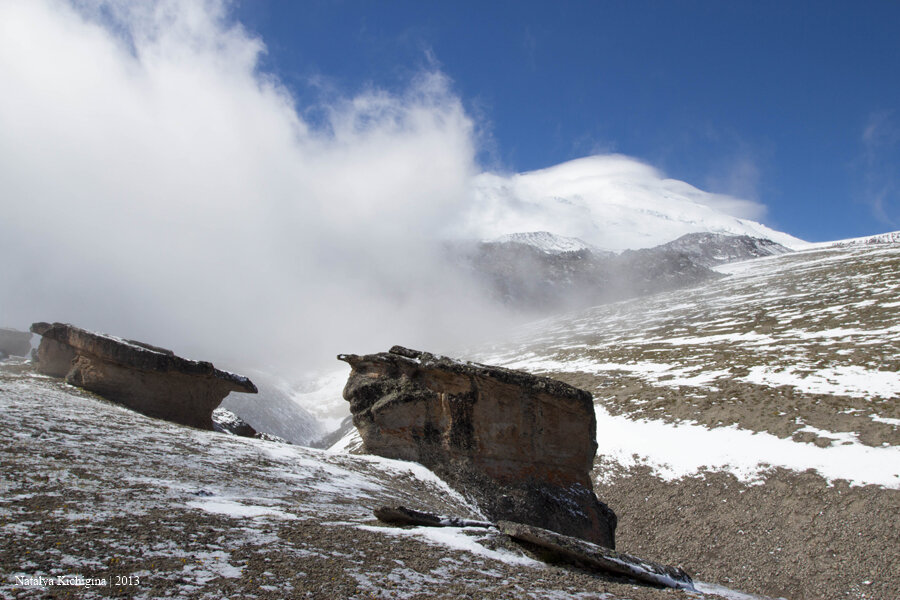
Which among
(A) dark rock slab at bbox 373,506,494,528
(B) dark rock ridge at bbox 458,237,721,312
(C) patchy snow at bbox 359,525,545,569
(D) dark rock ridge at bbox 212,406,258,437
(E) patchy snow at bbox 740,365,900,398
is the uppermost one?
(B) dark rock ridge at bbox 458,237,721,312

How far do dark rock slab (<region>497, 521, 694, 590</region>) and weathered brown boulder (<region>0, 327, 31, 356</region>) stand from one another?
35141 mm

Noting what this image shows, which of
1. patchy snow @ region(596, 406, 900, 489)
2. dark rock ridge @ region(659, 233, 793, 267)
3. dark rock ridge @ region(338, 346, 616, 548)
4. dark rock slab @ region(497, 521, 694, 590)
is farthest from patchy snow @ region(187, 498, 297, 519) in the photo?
dark rock ridge @ region(659, 233, 793, 267)

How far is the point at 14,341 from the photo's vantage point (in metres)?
30.8

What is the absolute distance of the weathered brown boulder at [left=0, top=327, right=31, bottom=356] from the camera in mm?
30359

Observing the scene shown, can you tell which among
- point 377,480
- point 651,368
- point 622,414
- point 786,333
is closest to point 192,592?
point 377,480

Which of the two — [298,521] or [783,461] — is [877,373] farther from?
[298,521]

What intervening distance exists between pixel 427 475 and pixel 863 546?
13.4 metres

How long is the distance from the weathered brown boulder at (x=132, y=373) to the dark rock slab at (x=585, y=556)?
37.1 feet

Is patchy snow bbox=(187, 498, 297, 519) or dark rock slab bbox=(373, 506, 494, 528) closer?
patchy snow bbox=(187, 498, 297, 519)

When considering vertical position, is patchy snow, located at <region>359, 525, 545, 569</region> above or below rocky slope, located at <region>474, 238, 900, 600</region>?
below

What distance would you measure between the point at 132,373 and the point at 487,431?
399 inches

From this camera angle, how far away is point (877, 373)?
82.9 ft

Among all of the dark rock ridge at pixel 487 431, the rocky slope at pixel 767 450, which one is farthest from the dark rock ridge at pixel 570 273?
the dark rock ridge at pixel 487 431

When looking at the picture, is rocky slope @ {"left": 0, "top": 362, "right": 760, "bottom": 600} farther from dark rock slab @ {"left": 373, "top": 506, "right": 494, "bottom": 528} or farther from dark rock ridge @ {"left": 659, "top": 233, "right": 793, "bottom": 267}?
dark rock ridge @ {"left": 659, "top": 233, "right": 793, "bottom": 267}
